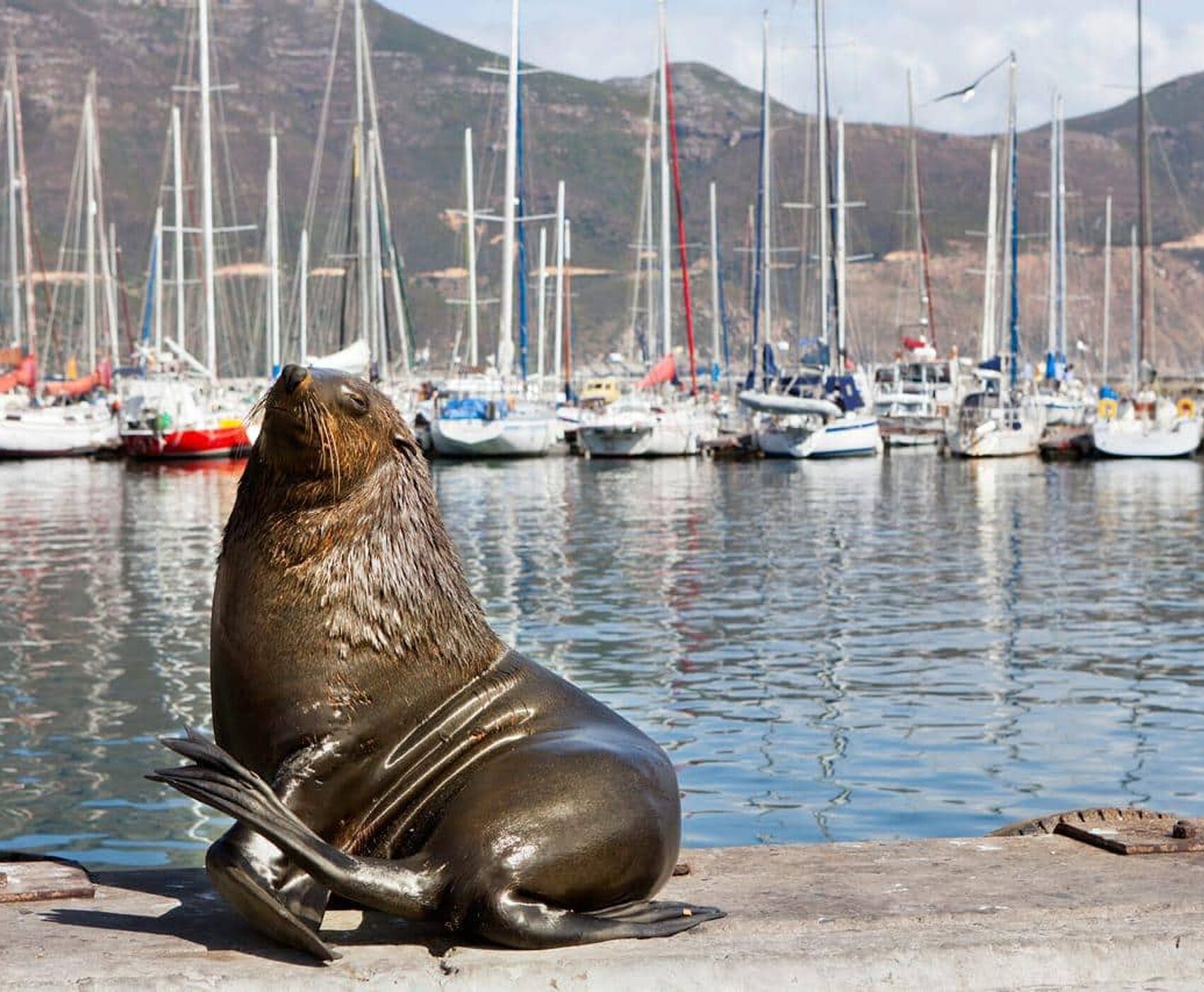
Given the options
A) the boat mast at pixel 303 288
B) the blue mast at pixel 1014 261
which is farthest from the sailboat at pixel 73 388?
the blue mast at pixel 1014 261

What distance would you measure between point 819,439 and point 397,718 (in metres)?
50.7

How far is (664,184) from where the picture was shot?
64.6m

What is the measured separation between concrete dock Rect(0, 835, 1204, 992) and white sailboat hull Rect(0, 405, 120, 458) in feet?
175

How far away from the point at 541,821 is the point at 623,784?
29cm

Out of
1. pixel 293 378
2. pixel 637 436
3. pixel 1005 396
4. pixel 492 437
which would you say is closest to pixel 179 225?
pixel 492 437

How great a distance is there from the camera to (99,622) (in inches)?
778

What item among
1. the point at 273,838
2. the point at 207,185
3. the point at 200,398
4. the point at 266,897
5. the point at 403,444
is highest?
the point at 207,185

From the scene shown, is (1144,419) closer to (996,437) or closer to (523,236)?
(996,437)

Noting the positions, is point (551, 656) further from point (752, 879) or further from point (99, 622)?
point (752, 879)

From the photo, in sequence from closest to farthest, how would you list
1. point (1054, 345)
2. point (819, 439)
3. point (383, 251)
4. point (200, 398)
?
point (819, 439), point (200, 398), point (383, 251), point (1054, 345)

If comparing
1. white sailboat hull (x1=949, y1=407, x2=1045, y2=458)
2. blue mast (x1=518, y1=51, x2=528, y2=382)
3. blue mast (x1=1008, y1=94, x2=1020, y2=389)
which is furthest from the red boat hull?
blue mast (x1=1008, y1=94, x2=1020, y2=389)

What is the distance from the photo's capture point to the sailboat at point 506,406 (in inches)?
2196

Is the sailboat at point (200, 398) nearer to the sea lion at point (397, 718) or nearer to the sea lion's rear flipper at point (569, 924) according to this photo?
the sea lion at point (397, 718)

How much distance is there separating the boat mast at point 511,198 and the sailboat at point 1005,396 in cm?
1263
